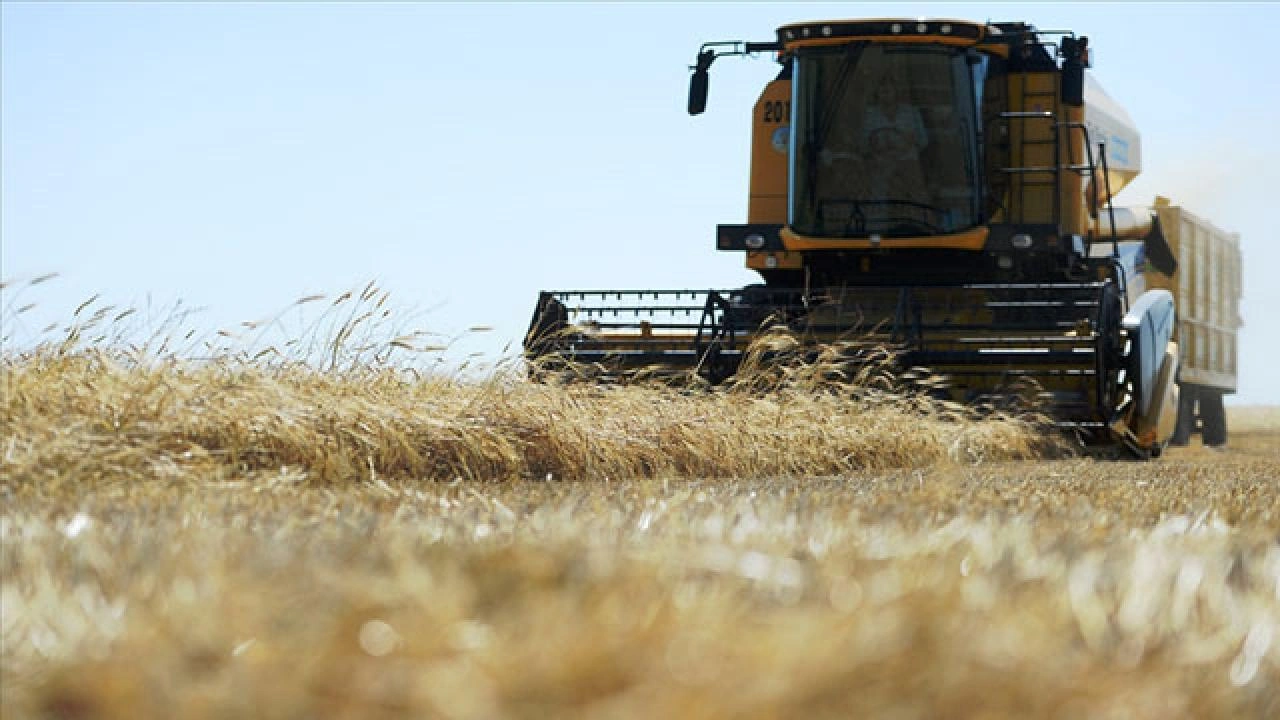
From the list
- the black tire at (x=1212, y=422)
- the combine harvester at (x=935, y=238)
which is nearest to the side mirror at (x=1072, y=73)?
the combine harvester at (x=935, y=238)

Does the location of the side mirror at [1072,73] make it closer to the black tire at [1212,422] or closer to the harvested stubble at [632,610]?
the harvested stubble at [632,610]

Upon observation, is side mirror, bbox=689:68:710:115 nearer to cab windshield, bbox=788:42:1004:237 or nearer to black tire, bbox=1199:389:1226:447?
cab windshield, bbox=788:42:1004:237

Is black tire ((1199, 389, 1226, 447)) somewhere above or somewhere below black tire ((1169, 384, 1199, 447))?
below

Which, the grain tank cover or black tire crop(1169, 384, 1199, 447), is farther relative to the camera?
black tire crop(1169, 384, 1199, 447)

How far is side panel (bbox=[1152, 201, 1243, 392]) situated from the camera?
17.0m

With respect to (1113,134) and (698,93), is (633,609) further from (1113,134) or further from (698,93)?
(1113,134)

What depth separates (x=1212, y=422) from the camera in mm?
19922

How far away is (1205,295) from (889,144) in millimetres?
8111

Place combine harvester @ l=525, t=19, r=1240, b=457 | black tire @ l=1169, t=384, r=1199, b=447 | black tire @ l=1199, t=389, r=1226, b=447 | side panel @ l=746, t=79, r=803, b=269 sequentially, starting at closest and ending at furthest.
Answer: combine harvester @ l=525, t=19, r=1240, b=457, side panel @ l=746, t=79, r=803, b=269, black tire @ l=1169, t=384, r=1199, b=447, black tire @ l=1199, t=389, r=1226, b=447

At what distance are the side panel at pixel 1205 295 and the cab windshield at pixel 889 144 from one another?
538 centimetres

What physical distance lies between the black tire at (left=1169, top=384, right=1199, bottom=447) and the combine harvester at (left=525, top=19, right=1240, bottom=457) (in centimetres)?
492

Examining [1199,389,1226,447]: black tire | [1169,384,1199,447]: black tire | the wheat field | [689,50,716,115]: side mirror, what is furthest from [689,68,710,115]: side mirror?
[1199,389,1226,447]: black tire

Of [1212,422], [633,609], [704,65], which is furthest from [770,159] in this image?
[633,609]

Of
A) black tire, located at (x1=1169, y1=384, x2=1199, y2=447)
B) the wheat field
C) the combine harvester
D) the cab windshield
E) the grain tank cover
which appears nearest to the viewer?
the wheat field
